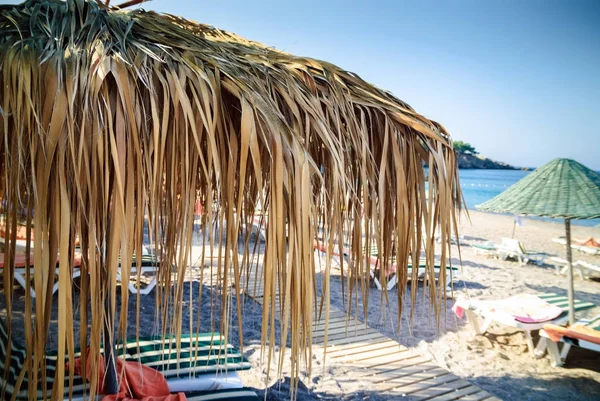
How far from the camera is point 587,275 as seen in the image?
888 cm

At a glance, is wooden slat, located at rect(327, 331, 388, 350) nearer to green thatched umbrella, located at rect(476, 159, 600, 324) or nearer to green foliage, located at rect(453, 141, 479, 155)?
green thatched umbrella, located at rect(476, 159, 600, 324)

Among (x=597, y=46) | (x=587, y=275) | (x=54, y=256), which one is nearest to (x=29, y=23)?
(x=54, y=256)

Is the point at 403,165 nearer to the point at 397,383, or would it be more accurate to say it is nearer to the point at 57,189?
the point at 57,189

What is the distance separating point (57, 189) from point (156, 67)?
0.51 m

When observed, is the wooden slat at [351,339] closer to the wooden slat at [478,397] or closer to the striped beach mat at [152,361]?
the wooden slat at [478,397]

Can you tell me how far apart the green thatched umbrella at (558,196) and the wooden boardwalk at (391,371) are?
2.60 meters

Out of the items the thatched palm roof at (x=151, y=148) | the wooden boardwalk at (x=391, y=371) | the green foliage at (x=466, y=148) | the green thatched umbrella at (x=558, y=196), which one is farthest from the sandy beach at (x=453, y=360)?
the green foliage at (x=466, y=148)

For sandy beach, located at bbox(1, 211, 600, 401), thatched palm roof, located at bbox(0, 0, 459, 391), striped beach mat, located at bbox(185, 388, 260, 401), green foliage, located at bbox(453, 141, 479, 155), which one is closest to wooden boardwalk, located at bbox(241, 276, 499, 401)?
sandy beach, located at bbox(1, 211, 600, 401)

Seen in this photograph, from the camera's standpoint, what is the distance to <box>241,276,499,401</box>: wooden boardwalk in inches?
120

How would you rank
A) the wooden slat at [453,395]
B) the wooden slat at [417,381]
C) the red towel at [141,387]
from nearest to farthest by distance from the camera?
1. the red towel at [141,387]
2. the wooden slat at [453,395]
3. the wooden slat at [417,381]

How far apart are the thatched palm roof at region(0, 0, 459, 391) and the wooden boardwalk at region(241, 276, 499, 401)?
1.68 m

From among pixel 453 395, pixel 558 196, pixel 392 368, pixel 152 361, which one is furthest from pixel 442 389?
pixel 558 196

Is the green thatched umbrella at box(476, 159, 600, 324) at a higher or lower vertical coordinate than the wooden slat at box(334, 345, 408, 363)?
higher

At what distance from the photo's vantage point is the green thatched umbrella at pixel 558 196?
16.1 ft
